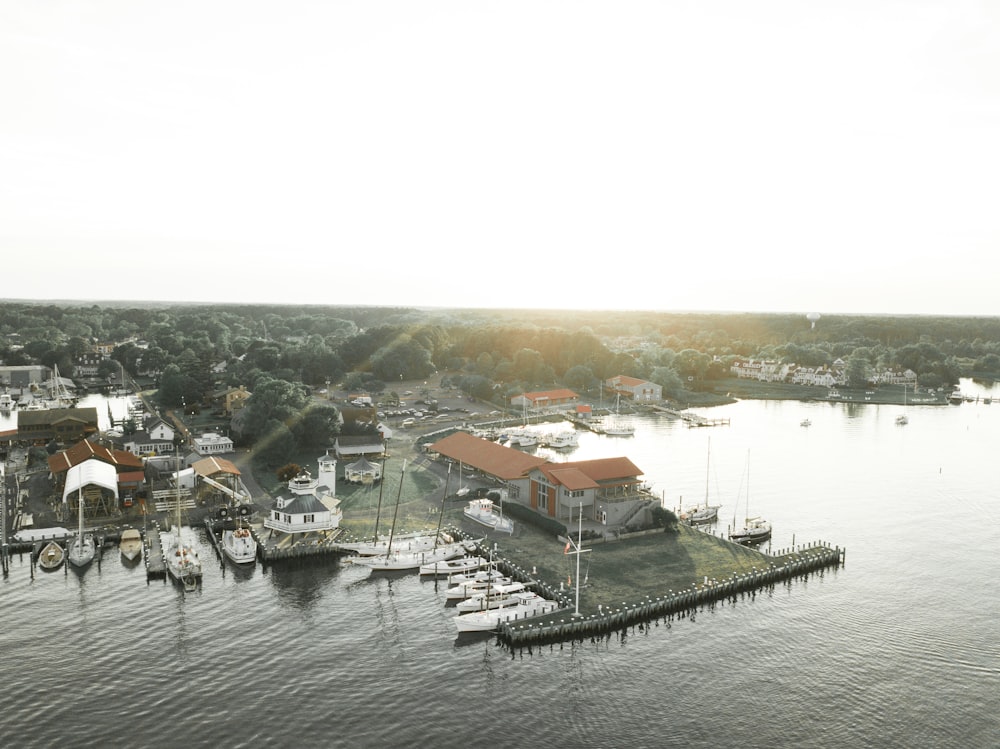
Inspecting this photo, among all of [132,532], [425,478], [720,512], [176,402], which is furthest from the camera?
[176,402]

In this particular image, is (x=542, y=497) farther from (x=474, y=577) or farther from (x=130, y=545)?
(x=130, y=545)

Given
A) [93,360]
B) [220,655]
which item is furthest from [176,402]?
[220,655]

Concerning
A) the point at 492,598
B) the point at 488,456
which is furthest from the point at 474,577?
the point at 488,456

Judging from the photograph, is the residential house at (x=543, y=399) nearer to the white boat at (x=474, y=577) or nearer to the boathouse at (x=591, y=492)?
the boathouse at (x=591, y=492)

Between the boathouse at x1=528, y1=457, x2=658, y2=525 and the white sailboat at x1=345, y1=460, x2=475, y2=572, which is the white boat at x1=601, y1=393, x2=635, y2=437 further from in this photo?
the white sailboat at x1=345, y1=460, x2=475, y2=572

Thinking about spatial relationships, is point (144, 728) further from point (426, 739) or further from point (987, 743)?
point (987, 743)
